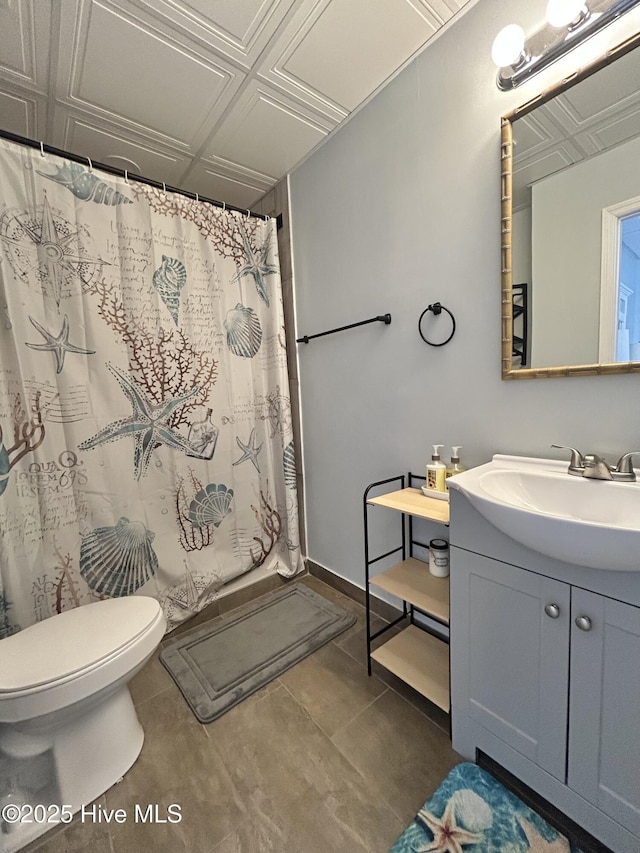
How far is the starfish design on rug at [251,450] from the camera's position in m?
1.99

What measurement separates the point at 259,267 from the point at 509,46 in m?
1.37

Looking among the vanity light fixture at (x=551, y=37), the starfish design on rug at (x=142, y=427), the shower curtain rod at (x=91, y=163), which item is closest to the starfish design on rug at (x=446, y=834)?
the starfish design on rug at (x=142, y=427)

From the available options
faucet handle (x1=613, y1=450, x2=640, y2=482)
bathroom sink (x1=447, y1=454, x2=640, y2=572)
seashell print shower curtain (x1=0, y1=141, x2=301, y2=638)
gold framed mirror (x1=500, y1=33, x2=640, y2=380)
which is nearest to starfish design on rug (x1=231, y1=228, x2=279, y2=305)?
seashell print shower curtain (x1=0, y1=141, x2=301, y2=638)

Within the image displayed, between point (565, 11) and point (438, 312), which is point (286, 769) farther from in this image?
point (565, 11)

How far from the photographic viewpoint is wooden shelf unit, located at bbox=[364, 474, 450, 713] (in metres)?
1.22

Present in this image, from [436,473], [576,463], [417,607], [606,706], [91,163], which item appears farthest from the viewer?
[91,163]

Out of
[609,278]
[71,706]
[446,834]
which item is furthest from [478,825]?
[609,278]

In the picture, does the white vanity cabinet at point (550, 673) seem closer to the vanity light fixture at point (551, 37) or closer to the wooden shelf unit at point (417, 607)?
the wooden shelf unit at point (417, 607)

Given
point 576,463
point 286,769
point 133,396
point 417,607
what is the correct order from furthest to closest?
point 133,396 < point 417,607 < point 286,769 < point 576,463

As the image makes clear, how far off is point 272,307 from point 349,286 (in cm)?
51

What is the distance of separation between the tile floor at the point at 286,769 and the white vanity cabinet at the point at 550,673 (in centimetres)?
23

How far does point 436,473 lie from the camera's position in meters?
1.35

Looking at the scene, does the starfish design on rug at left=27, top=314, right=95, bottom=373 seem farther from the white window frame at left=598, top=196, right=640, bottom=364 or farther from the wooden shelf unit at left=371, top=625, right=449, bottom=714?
the white window frame at left=598, top=196, right=640, bottom=364

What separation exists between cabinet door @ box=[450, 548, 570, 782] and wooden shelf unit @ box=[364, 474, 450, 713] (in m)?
0.14
